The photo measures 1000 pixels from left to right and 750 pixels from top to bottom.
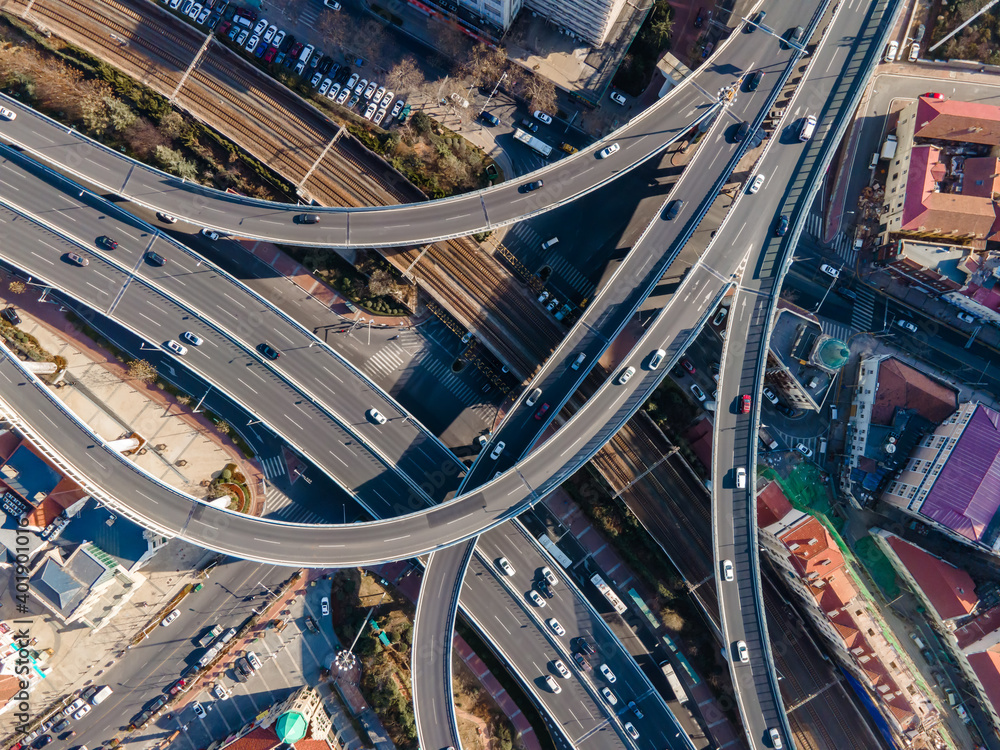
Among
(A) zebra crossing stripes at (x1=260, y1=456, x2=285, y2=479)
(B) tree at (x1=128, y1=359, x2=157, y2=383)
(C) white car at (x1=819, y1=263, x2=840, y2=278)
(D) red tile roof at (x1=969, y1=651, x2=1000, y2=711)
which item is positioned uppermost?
(C) white car at (x1=819, y1=263, x2=840, y2=278)

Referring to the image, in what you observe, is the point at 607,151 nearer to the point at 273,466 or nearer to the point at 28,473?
the point at 273,466

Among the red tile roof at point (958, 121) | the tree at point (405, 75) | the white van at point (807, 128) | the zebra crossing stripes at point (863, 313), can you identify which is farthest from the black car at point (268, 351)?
the red tile roof at point (958, 121)

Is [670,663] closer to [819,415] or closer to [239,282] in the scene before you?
[819,415]

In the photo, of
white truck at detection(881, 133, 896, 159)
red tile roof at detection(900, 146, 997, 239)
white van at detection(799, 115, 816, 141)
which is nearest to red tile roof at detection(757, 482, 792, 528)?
red tile roof at detection(900, 146, 997, 239)

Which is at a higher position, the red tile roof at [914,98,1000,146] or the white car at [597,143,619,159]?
the red tile roof at [914,98,1000,146]

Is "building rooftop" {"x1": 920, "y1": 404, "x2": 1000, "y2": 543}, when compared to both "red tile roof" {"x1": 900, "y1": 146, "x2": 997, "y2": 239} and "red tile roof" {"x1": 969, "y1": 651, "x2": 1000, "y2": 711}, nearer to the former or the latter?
"red tile roof" {"x1": 969, "y1": 651, "x2": 1000, "y2": 711}

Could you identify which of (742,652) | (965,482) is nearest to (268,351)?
(742,652)
